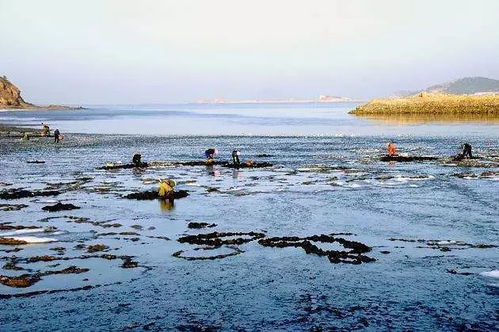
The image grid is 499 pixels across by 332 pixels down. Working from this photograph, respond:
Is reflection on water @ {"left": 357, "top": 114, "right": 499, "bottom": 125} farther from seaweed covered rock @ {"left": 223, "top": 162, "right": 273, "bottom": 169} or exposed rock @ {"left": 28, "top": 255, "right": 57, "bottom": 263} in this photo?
exposed rock @ {"left": 28, "top": 255, "right": 57, "bottom": 263}

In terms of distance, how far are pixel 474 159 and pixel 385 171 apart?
35.2 ft

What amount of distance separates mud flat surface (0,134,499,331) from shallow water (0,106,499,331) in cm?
6

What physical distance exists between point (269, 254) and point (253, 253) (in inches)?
19.9

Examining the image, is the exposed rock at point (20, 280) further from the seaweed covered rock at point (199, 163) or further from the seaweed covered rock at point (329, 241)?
the seaweed covered rock at point (199, 163)

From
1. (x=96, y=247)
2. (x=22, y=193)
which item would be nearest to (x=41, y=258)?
(x=96, y=247)

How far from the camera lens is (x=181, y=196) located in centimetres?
2662

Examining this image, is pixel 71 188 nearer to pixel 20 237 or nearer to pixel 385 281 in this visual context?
pixel 20 237

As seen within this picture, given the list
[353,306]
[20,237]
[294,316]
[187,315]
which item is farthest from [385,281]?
[20,237]

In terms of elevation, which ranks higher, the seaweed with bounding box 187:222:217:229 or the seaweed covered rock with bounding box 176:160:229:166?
the seaweed covered rock with bounding box 176:160:229:166

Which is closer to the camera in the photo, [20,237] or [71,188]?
[20,237]

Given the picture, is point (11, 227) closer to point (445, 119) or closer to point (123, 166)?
point (123, 166)

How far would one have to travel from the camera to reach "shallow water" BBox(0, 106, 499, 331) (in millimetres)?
11578

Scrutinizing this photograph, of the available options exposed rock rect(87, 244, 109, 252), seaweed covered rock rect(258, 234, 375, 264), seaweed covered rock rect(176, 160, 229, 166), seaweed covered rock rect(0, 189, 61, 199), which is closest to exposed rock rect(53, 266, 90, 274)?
exposed rock rect(87, 244, 109, 252)

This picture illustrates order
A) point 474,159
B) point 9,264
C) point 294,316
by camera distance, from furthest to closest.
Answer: point 474,159
point 9,264
point 294,316
